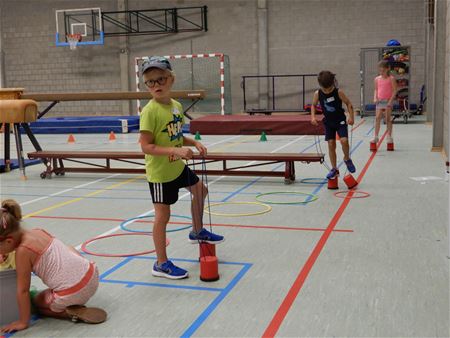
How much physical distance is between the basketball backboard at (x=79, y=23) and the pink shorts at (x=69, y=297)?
18535mm

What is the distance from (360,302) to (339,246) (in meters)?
1.13

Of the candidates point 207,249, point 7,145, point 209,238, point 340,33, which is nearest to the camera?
point 207,249

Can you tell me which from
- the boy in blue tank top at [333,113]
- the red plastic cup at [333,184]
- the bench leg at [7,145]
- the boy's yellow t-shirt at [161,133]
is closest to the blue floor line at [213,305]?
the boy's yellow t-shirt at [161,133]

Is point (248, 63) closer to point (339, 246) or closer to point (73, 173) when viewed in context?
point (73, 173)

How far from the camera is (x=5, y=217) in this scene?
2777 millimetres

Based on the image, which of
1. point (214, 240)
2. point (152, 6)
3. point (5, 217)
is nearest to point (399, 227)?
point (214, 240)

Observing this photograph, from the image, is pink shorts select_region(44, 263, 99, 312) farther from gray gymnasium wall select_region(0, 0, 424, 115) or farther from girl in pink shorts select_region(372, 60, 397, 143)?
gray gymnasium wall select_region(0, 0, 424, 115)

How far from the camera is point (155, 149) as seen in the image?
3465 mm

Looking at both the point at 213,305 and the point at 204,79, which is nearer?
the point at 213,305

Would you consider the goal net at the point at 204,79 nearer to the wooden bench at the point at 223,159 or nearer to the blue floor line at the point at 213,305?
the wooden bench at the point at 223,159

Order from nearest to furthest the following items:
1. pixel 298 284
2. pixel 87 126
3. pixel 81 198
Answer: pixel 298 284, pixel 81 198, pixel 87 126

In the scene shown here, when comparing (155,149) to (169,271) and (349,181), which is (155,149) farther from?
(349,181)

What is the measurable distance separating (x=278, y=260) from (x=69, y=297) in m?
1.55

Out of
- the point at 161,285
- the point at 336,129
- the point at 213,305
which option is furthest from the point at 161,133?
the point at 336,129
